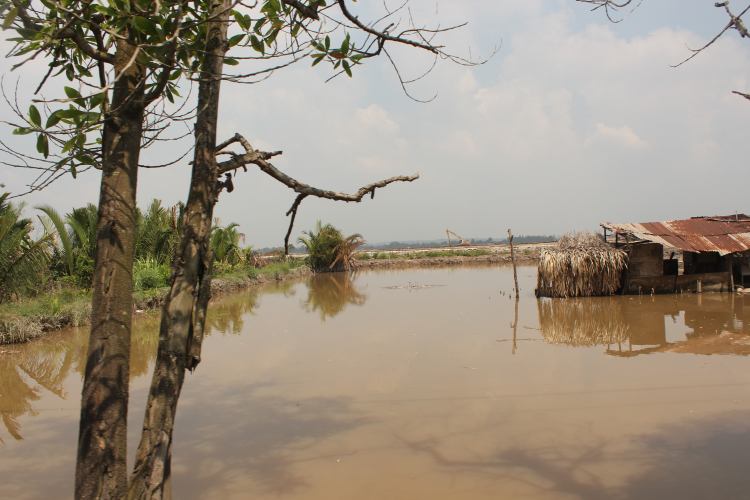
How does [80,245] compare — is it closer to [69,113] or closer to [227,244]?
[227,244]

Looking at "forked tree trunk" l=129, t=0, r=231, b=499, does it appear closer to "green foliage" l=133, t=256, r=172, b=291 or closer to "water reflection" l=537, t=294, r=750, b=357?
"water reflection" l=537, t=294, r=750, b=357

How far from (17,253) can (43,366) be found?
144 inches

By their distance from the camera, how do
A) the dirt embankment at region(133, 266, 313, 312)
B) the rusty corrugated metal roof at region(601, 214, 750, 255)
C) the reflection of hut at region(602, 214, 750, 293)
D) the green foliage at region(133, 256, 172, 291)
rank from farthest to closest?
the reflection of hut at region(602, 214, 750, 293) < the green foliage at region(133, 256, 172, 291) < the rusty corrugated metal roof at region(601, 214, 750, 255) < the dirt embankment at region(133, 266, 313, 312)

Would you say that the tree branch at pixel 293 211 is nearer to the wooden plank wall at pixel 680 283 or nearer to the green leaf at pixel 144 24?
the green leaf at pixel 144 24

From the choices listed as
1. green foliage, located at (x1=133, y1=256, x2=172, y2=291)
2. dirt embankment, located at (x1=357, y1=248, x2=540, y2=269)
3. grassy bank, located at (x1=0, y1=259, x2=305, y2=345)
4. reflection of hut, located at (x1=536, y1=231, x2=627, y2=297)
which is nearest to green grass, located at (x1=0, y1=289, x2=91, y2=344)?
grassy bank, located at (x1=0, y1=259, x2=305, y2=345)

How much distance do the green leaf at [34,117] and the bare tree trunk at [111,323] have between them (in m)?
→ 0.24

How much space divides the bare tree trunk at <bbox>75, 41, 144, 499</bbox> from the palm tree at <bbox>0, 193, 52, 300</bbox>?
825cm

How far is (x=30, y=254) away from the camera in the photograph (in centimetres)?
955

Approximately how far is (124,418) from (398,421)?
10.2 feet

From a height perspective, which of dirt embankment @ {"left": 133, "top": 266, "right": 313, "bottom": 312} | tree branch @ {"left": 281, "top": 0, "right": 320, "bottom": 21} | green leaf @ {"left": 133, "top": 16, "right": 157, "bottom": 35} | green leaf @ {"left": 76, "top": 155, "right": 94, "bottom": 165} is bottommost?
dirt embankment @ {"left": 133, "top": 266, "right": 313, "bottom": 312}

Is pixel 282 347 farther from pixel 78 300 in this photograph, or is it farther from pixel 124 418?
pixel 124 418

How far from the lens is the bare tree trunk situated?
1.96m

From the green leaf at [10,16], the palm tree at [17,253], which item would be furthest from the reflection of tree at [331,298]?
the green leaf at [10,16]

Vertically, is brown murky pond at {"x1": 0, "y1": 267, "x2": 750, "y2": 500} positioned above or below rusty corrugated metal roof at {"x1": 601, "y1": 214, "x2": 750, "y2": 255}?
below
